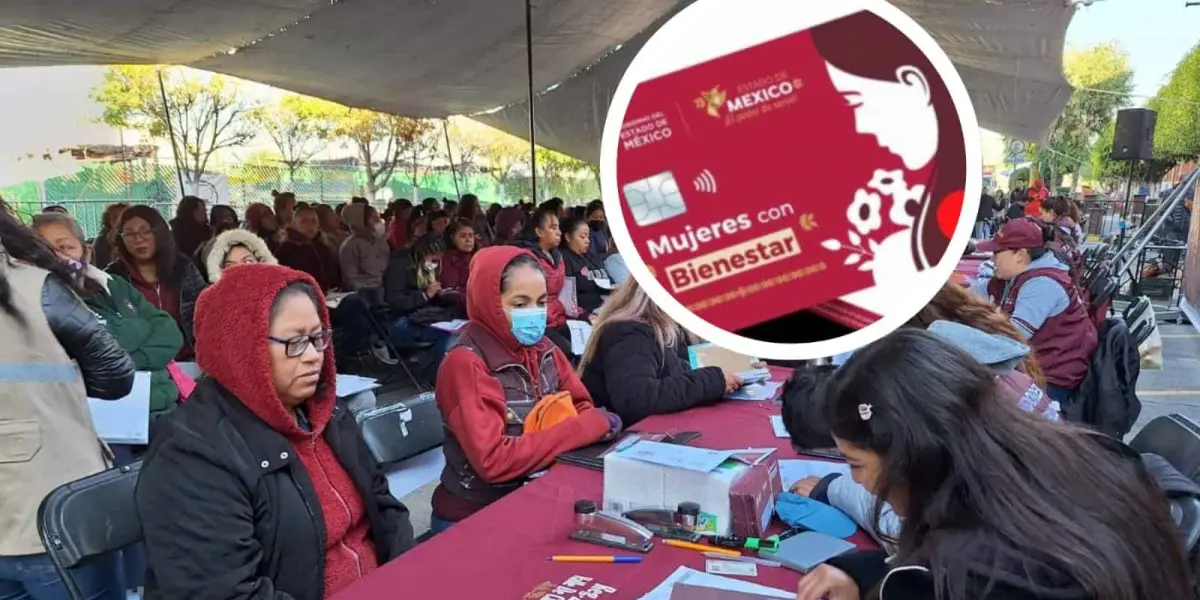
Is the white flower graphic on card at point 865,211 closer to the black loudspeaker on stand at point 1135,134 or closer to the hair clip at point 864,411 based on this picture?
the hair clip at point 864,411

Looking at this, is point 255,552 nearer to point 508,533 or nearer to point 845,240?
point 508,533

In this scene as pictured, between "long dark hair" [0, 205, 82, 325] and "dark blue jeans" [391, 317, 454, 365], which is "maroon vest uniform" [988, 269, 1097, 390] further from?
"long dark hair" [0, 205, 82, 325]

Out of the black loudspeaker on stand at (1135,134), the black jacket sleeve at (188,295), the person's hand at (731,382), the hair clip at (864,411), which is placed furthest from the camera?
the black loudspeaker on stand at (1135,134)

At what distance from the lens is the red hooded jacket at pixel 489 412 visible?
6.86ft

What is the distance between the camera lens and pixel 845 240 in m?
0.74

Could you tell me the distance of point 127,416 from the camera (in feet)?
8.86

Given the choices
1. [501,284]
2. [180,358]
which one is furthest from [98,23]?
[501,284]

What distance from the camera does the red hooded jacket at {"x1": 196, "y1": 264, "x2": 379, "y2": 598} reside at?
1488 mm

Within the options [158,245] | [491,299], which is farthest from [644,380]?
[158,245]

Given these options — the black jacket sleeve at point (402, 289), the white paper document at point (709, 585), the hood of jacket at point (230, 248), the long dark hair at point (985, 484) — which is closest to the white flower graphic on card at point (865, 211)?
the long dark hair at point (985, 484)

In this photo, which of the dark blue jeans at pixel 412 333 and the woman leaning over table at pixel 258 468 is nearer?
the woman leaning over table at pixel 258 468

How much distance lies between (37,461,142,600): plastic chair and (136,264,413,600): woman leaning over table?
206 mm

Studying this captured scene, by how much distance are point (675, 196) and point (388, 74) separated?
870 cm

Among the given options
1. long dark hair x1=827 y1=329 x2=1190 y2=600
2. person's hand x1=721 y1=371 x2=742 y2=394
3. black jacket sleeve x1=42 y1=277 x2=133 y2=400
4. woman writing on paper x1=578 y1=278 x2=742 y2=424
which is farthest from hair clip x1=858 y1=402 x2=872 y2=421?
black jacket sleeve x1=42 y1=277 x2=133 y2=400
